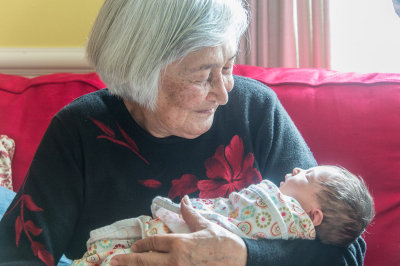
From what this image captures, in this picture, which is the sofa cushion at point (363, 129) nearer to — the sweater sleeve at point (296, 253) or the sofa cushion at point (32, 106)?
the sweater sleeve at point (296, 253)

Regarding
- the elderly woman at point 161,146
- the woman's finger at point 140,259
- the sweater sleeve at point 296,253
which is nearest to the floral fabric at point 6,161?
the elderly woman at point 161,146

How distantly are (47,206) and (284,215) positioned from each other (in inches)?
25.3

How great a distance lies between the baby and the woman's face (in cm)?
21

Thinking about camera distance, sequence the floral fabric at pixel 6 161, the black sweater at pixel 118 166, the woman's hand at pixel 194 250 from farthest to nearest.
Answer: the floral fabric at pixel 6 161, the black sweater at pixel 118 166, the woman's hand at pixel 194 250

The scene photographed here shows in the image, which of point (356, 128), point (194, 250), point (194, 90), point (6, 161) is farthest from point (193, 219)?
point (6, 161)

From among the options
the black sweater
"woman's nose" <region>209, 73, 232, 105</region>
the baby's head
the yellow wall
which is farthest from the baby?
the yellow wall

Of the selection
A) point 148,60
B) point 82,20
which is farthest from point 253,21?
point 148,60

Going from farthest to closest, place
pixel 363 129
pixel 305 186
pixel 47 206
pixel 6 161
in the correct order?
pixel 6 161 < pixel 363 129 < pixel 47 206 < pixel 305 186

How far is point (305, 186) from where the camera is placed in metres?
1.33

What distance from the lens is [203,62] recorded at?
1323mm

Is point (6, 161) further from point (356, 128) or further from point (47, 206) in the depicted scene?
point (356, 128)

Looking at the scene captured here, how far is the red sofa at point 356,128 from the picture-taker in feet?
5.39

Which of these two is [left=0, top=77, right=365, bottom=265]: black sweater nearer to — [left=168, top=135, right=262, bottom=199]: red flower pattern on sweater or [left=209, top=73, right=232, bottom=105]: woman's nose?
[left=168, top=135, right=262, bottom=199]: red flower pattern on sweater

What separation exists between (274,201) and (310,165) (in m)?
0.24
